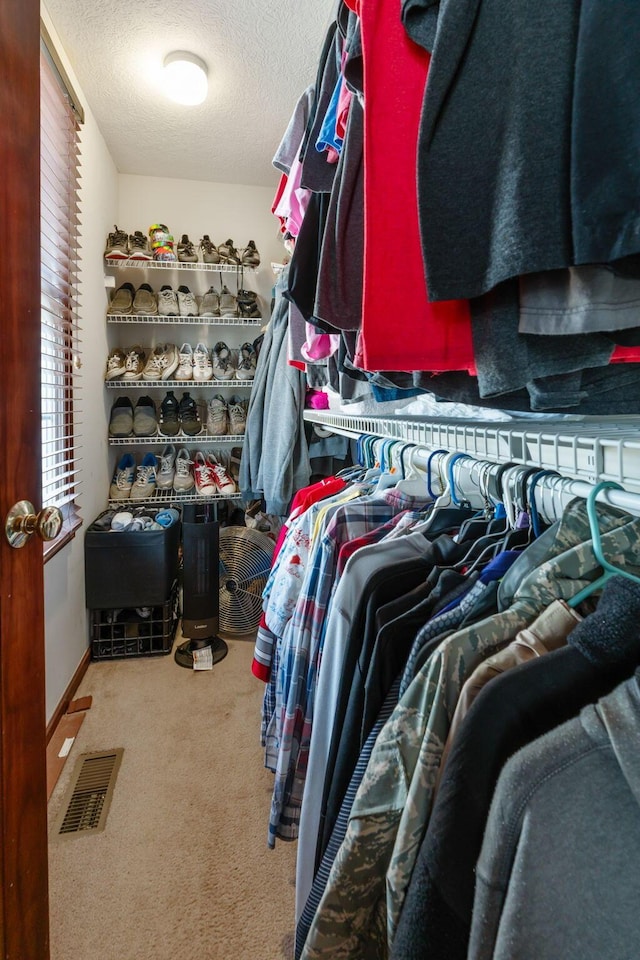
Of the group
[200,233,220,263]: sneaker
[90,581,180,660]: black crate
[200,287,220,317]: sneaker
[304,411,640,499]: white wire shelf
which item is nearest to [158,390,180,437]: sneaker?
[200,287,220,317]: sneaker

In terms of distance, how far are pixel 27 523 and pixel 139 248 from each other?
2168mm

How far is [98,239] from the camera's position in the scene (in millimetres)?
2338

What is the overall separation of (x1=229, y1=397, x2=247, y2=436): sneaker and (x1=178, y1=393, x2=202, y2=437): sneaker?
0.18 meters

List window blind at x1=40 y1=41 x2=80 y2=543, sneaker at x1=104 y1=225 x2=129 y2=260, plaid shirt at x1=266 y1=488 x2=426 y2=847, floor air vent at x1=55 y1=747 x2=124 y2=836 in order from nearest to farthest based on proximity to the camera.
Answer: plaid shirt at x1=266 y1=488 x2=426 y2=847 → floor air vent at x1=55 y1=747 x2=124 y2=836 → window blind at x1=40 y1=41 x2=80 y2=543 → sneaker at x1=104 y1=225 x2=129 y2=260

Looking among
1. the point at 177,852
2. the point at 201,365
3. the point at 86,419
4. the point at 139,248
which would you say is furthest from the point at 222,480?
the point at 177,852

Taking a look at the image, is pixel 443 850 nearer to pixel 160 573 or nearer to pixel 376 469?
pixel 376 469

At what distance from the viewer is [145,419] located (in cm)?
260

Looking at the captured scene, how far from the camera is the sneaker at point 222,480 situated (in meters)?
2.61

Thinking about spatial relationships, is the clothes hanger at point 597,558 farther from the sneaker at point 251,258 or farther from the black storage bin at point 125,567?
the sneaker at point 251,258

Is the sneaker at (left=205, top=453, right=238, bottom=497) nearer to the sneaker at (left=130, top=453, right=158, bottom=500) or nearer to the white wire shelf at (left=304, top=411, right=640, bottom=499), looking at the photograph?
the sneaker at (left=130, top=453, right=158, bottom=500)

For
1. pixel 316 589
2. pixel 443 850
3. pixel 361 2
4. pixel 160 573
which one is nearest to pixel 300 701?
pixel 316 589

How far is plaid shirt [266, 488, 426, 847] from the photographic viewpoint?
94 centimetres

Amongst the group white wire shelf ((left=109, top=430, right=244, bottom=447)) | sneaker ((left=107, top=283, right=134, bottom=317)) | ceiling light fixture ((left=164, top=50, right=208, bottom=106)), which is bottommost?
white wire shelf ((left=109, top=430, right=244, bottom=447))

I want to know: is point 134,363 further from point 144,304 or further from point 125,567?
point 125,567
